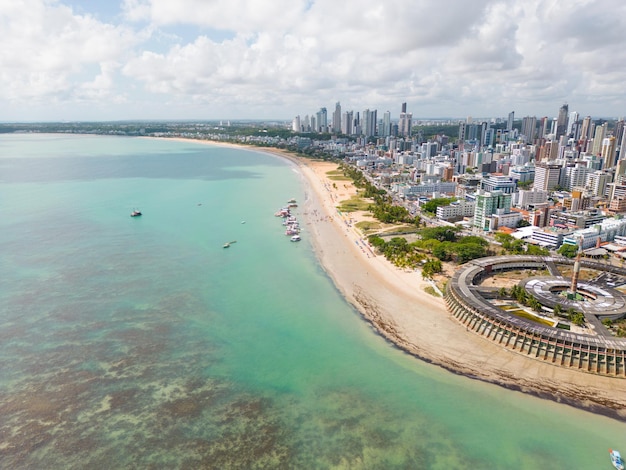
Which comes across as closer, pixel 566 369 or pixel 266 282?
pixel 566 369

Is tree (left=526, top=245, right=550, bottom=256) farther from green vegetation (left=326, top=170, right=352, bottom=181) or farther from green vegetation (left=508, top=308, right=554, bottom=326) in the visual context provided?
green vegetation (left=326, top=170, right=352, bottom=181)

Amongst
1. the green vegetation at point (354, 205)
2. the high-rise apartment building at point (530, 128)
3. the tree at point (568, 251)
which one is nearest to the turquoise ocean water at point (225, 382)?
the green vegetation at point (354, 205)

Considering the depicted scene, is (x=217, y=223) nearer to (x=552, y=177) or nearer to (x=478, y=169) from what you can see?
(x=552, y=177)

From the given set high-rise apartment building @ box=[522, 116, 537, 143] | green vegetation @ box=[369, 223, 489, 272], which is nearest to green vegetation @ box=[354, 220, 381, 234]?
green vegetation @ box=[369, 223, 489, 272]

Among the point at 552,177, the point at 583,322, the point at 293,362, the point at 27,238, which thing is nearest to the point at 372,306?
the point at 293,362

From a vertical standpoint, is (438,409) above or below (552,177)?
below

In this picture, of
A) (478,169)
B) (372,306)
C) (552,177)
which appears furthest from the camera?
(478,169)

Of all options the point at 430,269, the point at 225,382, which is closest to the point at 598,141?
the point at 430,269
